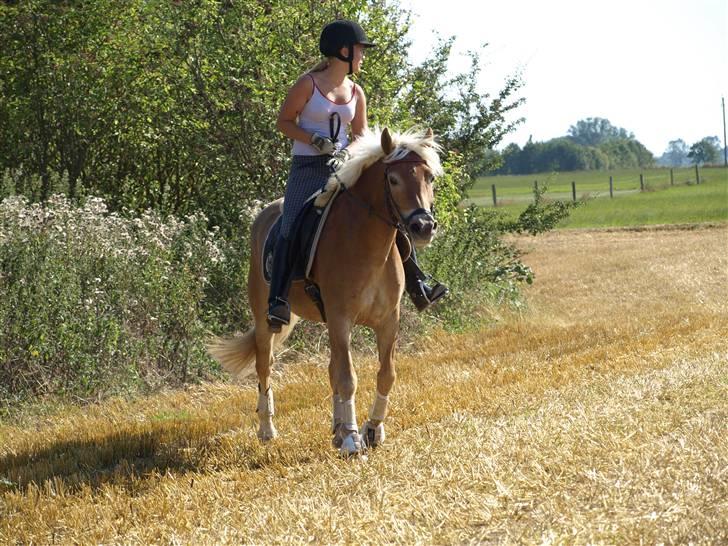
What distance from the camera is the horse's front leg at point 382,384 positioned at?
7.09m

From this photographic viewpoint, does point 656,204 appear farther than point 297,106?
Yes

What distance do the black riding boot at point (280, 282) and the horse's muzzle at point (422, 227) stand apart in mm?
1260

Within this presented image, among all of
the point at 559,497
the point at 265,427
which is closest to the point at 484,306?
the point at 265,427

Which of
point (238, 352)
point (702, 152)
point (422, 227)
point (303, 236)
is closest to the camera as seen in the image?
point (422, 227)

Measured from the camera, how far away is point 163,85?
12.9 meters

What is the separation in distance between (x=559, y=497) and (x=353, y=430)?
1.86 m

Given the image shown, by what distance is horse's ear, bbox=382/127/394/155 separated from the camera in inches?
257

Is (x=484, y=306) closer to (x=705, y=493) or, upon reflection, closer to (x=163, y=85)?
(x=163, y=85)

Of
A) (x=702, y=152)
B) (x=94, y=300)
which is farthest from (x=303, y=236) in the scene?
(x=702, y=152)

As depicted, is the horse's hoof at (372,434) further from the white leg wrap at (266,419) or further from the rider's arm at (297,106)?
the rider's arm at (297,106)

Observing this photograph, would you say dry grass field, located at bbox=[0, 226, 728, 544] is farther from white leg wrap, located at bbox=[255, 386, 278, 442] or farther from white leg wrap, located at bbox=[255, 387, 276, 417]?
white leg wrap, located at bbox=[255, 387, 276, 417]

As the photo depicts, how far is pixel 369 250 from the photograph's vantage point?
6.70m

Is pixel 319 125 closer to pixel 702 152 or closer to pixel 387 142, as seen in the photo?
pixel 387 142

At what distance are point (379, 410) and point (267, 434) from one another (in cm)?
105
